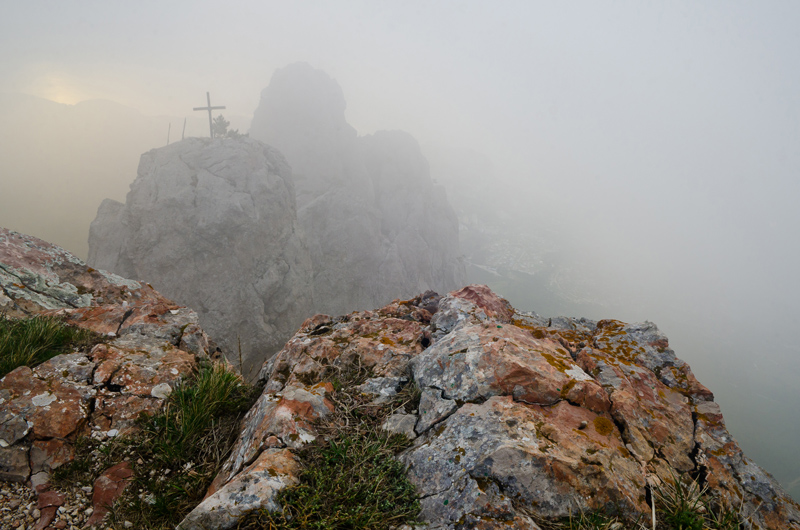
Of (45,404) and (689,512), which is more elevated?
(689,512)

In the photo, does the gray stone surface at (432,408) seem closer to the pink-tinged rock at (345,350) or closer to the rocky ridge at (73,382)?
the pink-tinged rock at (345,350)

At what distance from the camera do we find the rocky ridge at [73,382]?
3623 millimetres

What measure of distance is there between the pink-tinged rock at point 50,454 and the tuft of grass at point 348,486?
9.38 ft

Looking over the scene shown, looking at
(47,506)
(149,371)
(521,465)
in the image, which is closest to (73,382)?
(149,371)

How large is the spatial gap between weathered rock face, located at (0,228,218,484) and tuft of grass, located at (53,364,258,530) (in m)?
0.32

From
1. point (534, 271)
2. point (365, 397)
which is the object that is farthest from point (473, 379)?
point (534, 271)

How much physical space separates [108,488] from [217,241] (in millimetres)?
35897

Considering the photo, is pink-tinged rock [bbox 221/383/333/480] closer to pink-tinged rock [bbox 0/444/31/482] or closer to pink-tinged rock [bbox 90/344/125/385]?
pink-tinged rock [bbox 0/444/31/482]

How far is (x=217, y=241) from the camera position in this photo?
116 feet

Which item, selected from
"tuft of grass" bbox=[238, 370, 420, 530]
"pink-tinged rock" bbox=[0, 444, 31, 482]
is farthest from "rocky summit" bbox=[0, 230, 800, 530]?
"tuft of grass" bbox=[238, 370, 420, 530]

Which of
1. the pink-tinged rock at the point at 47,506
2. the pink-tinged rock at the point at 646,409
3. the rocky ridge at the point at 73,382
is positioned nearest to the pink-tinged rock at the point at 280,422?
the rocky ridge at the point at 73,382

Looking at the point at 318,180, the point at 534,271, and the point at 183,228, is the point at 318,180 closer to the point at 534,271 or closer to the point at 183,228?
the point at 183,228

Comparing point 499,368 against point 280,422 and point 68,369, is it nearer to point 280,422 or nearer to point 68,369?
point 280,422

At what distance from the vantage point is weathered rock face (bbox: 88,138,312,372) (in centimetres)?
3309
